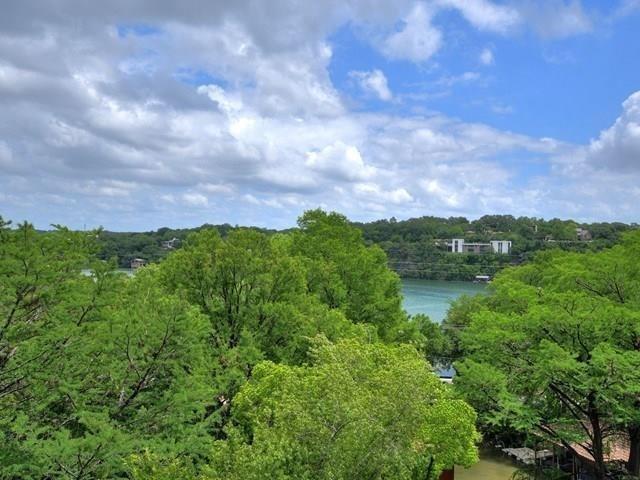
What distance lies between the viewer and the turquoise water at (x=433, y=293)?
56.3m

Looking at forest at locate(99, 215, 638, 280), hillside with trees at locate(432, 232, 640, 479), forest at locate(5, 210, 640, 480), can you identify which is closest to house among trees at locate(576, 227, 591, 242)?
forest at locate(99, 215, 638, 280)

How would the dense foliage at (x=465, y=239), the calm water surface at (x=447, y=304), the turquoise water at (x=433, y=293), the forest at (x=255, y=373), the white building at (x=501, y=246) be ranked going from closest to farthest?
the forest at (x=255, y=373) < the calm water surface at (x=447, y=304) < the turquoise water at (x=433, y=293) < the dense foliage at (x=465, y=239) < the white building at (x=501, y=246)

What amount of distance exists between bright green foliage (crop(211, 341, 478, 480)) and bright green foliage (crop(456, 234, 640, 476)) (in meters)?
2.46

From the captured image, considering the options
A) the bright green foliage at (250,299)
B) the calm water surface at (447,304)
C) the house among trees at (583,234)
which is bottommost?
the calm water surface at (447,304)

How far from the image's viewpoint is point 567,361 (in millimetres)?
12000

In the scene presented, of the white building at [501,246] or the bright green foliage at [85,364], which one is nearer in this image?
the bright green foliage at [85,364]

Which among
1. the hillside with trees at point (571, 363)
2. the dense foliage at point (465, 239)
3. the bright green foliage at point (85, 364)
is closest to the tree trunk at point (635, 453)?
the hillside with trees at point (571, 363)

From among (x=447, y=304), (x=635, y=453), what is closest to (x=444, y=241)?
(x=447, y=304)

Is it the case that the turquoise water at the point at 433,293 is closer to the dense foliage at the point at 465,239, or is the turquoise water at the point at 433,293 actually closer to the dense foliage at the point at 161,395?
the dense foliage at the point at 465,239

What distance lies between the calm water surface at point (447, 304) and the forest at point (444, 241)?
3664 millimetres

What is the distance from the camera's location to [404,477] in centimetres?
811

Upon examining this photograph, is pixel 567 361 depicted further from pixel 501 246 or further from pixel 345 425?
pixel 501 246

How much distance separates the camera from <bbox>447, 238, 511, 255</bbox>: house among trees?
101m

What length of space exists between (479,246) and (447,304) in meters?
52.9
